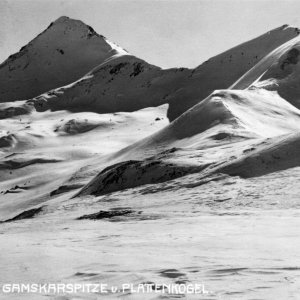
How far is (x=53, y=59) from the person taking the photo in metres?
120

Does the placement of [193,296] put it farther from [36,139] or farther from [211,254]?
[36,139]

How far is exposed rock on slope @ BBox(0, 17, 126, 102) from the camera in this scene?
11156cm

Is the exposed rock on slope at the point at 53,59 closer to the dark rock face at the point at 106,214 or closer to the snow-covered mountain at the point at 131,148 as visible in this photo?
the snow-covered mountain at the point at 131,148

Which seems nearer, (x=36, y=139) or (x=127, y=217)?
(x=127, y=217)

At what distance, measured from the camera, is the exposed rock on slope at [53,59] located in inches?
4392

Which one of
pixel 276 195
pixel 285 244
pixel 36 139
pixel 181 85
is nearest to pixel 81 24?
pixel 181 85

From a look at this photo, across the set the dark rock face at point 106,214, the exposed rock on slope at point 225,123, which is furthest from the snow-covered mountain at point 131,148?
the exposed rock on slope at point 225,123

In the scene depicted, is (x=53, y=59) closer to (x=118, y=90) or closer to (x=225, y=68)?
(x=118, y=90)

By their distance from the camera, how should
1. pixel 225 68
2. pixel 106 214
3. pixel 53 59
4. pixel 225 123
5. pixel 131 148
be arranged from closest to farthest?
pixel 106 214, pixel 225 123, pixel 131 148, pixel 225 68, pixel 53 59

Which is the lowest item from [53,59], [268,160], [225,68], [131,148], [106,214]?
[106,214]

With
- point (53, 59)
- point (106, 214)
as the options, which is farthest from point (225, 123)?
point (53, 59)

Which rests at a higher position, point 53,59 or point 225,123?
point 53,59

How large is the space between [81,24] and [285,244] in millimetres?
127481

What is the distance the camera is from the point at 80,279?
727 centimetres
